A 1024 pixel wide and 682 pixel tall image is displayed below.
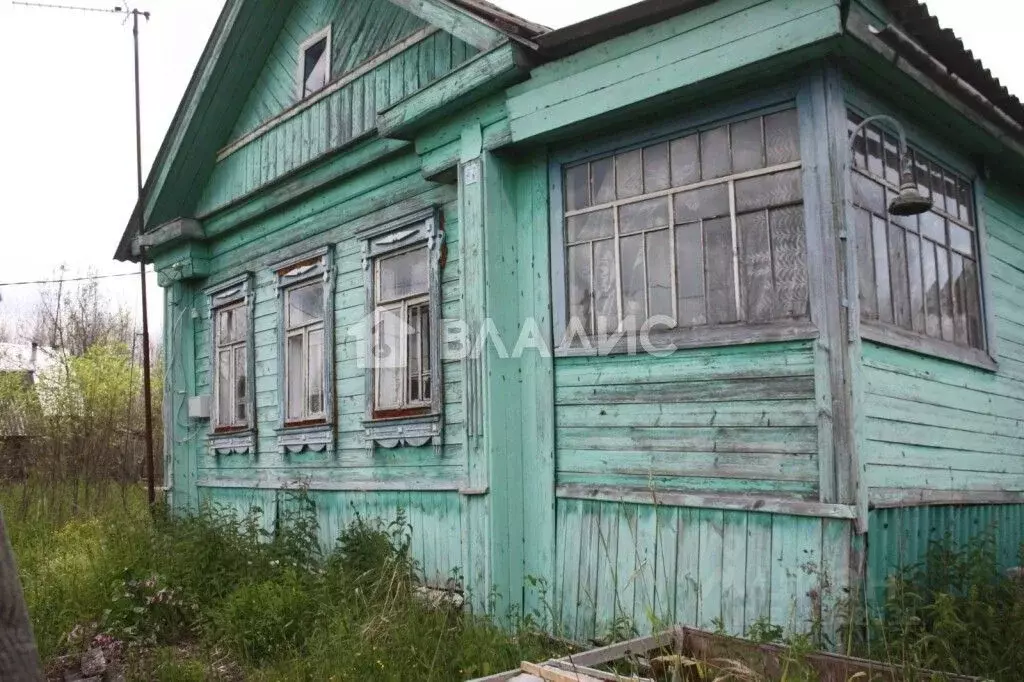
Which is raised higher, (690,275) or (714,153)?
(714,153)

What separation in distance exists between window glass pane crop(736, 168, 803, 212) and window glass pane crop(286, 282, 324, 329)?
4.46 meters

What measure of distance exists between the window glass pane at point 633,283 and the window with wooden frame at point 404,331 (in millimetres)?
1724

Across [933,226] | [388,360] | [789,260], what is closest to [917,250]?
[933,226]

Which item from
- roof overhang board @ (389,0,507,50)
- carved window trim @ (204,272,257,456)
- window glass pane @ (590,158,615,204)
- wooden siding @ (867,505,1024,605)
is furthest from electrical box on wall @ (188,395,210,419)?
wooden siding @ (867,505,1024,605)

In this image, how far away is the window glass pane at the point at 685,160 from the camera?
Answer: 5.30 meters

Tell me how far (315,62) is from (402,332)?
126 inches

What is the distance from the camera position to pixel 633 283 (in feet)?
18.3

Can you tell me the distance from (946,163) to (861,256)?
5.11ft

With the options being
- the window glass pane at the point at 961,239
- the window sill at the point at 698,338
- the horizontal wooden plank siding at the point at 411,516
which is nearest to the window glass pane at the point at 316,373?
the horizontal wooden plank siding at the point at 411,516

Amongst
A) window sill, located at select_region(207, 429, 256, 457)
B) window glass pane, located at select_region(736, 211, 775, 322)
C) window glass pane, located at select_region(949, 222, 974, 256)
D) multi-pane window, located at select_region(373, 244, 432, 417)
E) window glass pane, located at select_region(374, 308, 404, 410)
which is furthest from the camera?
window sill, located at select_region(207, 429, 256, 457)

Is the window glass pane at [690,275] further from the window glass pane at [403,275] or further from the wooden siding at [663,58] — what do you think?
the window glass pane at [403,275]

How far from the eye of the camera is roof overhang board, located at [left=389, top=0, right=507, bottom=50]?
5992mm

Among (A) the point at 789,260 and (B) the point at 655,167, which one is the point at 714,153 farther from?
(A) the point at 789,260

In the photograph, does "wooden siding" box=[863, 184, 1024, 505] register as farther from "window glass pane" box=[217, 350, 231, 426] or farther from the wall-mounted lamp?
"window glass pane" box=[217, 350, 231, 426]
